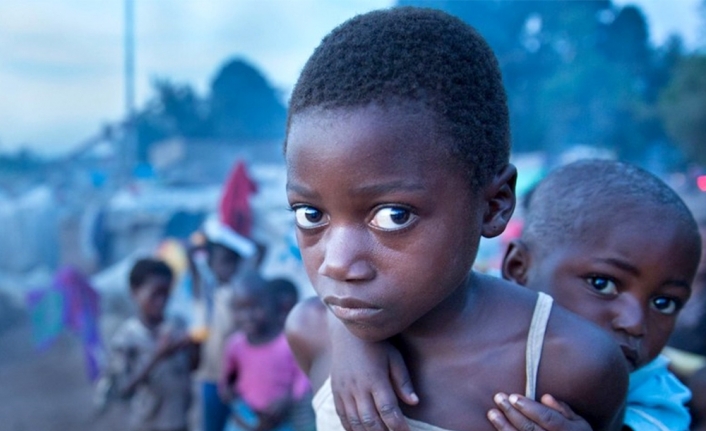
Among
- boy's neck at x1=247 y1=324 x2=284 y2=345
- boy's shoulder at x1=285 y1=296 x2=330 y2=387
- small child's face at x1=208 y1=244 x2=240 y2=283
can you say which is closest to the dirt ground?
small child's face at x1=208 y1=244 x2=240 y2=283

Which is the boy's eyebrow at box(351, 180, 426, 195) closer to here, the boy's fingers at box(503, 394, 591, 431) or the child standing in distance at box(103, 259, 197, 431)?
the boy's fingers at box(503, 394, 591, 431)

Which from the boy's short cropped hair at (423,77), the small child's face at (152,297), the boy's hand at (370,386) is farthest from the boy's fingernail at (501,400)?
the small child's face at (152,297)

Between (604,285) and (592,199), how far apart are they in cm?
19

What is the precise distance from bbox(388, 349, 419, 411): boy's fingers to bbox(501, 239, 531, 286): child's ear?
465mm

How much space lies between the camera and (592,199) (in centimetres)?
131

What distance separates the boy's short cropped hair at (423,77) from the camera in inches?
36.0

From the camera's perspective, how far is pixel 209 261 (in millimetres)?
5219

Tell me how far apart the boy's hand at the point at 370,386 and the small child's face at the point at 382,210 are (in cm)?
11

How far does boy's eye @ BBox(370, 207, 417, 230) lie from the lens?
0.91 m

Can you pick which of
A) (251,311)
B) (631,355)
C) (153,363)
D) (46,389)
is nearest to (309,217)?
(631,355)

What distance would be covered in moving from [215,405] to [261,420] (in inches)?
31.4

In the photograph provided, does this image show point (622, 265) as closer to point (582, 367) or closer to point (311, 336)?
point (582, 367)

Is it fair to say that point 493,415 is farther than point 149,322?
No

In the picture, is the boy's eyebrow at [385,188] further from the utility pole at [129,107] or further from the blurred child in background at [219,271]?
the utility pole at [129,107]
